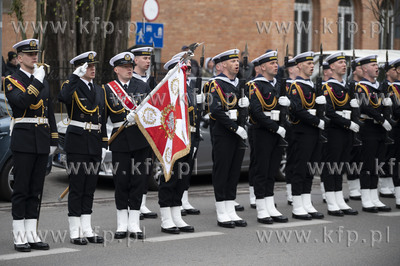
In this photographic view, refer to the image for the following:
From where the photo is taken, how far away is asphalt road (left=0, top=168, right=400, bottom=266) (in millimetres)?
8258

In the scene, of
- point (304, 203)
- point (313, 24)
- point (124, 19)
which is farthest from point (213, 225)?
point (313, 24)

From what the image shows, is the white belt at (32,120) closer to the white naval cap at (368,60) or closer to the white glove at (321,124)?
the white glove at (321,124)

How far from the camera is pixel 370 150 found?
468 inches

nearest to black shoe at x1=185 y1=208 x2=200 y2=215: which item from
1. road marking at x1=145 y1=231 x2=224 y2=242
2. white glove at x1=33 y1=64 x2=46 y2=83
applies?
road marking at x1=145 y1=231 x2=224 y2=242

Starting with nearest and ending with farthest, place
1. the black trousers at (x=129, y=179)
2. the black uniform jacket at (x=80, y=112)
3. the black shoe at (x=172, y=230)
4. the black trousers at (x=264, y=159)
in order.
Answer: the black uniform jacket at (x=80, y=112) → the black trousers at (x=129, y=179) → the black shoe at (x=172, y=230) → the black trousers at (x=264, y=159)

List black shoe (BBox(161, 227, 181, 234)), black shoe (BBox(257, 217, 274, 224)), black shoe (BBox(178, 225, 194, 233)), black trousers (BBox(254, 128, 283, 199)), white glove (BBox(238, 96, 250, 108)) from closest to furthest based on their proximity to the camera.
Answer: black shoe (BBox(161, 227, 181, 234))
black shoe (BBox(178, 225, 194, 233))
white glove (BBox(238, 96, 250, 108))
black shoe (BBox(257, 217, 274, 224))
black trousers (BBox(254, 128, 283, 199))

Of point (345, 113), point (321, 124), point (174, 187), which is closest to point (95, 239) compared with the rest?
A: point (174, 187)

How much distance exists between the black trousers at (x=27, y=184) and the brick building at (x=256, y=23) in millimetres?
20327

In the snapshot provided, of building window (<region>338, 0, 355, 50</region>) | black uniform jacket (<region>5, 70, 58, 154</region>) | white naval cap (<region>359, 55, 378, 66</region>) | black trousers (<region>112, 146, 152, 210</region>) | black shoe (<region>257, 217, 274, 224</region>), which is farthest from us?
building window (<region>338, 0, 355, 50</region>)

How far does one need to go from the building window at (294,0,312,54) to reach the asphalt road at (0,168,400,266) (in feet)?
62.8

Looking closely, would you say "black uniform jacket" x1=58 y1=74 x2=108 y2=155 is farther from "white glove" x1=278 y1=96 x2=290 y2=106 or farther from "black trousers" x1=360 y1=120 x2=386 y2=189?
"black trousers" x1=360 y1=120 x2=386 y2=189

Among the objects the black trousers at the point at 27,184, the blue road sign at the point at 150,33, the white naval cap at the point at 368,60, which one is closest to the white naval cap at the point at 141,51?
the black trousers at the point at 27,184

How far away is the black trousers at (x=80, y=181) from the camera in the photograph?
29.1 feet

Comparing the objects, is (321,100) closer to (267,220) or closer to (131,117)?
(267,220)
